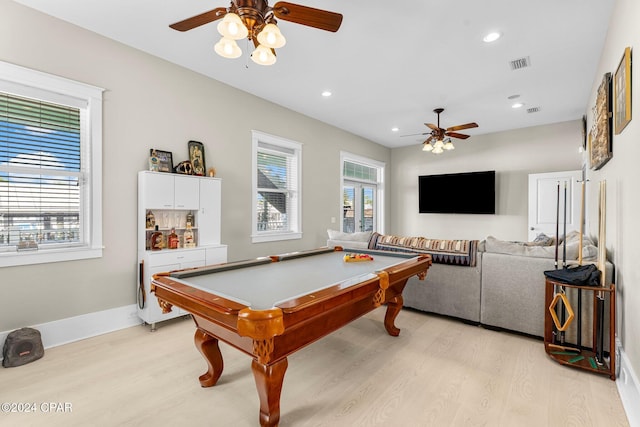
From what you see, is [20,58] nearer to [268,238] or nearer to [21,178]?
[21,178]

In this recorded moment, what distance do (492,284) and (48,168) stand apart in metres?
4.43

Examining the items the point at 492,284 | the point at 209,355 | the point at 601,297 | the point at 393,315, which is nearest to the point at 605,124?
the point at 601,297

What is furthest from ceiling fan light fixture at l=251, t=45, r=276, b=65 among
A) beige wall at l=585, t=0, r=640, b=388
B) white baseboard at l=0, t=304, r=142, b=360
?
white baseboard at l=0, t=304, r=142, b=360

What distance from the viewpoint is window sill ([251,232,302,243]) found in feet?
15.0

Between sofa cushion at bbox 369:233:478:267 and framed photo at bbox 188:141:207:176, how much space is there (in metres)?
2.37

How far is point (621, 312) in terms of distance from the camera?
2182 mm

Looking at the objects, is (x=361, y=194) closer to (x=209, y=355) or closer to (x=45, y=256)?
(x=209, y=355)

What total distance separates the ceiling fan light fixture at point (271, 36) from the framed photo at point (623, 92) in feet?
7.21

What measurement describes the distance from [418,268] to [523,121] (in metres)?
4.83

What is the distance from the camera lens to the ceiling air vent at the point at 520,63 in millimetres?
3420

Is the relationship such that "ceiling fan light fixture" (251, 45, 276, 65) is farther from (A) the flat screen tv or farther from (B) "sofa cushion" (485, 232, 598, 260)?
(A) the flat screen tv

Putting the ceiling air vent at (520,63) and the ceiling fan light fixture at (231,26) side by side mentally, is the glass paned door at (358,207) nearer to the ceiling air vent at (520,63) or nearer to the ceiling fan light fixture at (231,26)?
the ceiling air vent at (520,63)

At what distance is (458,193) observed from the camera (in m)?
6.82

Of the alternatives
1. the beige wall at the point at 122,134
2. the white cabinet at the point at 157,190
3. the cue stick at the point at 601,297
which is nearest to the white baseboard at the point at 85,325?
the beige wall at the point at 122,134
